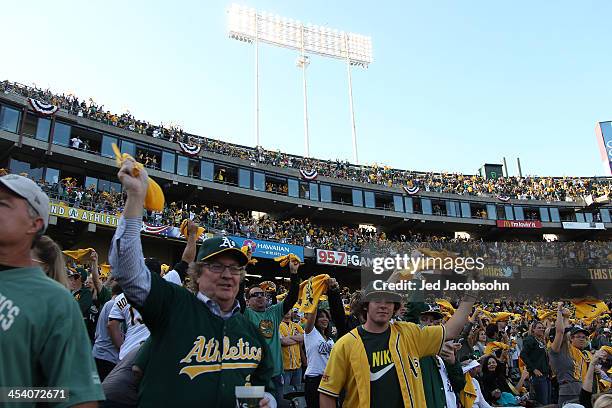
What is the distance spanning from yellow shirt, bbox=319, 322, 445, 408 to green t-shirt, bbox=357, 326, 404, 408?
0.12ft

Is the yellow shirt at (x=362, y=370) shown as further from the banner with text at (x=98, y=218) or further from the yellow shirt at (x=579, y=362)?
the banner with text at (x=98, y=218)

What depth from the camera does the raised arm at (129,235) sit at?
2.13 m

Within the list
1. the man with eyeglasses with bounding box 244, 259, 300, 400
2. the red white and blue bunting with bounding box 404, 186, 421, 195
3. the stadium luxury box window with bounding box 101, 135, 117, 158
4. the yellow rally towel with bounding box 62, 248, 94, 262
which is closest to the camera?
the man with eyeglasses with bounding box 244, 259, 300, 400

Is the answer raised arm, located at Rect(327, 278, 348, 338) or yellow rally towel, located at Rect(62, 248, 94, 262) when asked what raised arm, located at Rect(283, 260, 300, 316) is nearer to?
raised arm, located at Rect(327, 278, 348, 338)

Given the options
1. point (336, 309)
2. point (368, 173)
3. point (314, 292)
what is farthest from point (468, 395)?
point (368, 173)

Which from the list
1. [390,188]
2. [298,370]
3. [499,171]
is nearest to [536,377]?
[298,370]

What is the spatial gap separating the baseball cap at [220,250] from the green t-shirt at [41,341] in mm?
982

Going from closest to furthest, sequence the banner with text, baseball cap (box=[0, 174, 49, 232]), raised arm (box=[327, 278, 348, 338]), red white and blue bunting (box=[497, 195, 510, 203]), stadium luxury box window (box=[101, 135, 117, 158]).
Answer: baseball cap (box=[0, 174, 49, 232])
raised arm (box=[327, 278, 348, 338])
the banner with text
stadium luxury box window (box=[101, 135, 117, 158])
red white and blue bunting (box=[497, 195, 510, 203])

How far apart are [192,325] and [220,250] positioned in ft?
1.44

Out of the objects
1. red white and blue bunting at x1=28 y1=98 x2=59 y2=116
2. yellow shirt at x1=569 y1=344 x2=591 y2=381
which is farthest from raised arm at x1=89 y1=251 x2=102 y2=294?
red white and blue bunting at x1=28 y1=98 x2=59 y2=116

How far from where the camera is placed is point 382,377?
11.2ft

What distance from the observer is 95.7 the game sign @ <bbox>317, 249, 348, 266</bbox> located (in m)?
35.0

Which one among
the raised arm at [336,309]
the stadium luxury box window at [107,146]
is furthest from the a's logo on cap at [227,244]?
the stadium luxury box window at [107,146]

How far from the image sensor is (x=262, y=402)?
229cm
